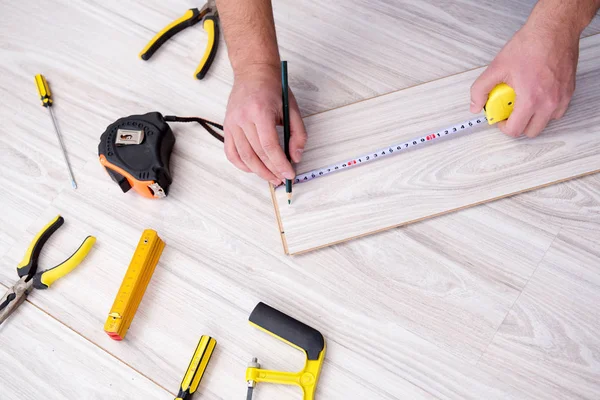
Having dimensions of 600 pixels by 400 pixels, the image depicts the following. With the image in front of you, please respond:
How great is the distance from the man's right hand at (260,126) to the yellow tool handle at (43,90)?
0.56 metres

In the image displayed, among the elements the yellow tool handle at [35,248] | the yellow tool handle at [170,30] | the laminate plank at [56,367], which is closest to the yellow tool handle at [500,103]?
the yellow tool handle at [170,30]

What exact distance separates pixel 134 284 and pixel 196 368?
232mm

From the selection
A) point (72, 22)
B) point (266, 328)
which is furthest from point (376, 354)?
point (72, 22)

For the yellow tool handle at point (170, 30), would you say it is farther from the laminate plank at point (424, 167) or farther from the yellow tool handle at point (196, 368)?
the yellow tool handle at point (196, 368)

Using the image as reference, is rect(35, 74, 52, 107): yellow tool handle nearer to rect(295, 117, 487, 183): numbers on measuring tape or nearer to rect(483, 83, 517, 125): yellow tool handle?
rect(295, 117, 487, 183): numbers on measuring tape

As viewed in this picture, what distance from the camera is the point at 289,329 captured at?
3.51 feet

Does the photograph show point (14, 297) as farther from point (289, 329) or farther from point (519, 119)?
point (519, 119)

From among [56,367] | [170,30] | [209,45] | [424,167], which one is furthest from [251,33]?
[56,367]

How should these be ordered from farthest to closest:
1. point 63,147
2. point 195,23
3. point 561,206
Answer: point 195,23, point 63,147, point 561,206

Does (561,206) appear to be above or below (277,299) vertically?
above

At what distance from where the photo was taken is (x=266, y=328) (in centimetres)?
108

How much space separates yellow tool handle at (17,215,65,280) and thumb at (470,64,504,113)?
1.01 meters

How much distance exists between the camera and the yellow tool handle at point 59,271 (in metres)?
1.16

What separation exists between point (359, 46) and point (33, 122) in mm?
900
